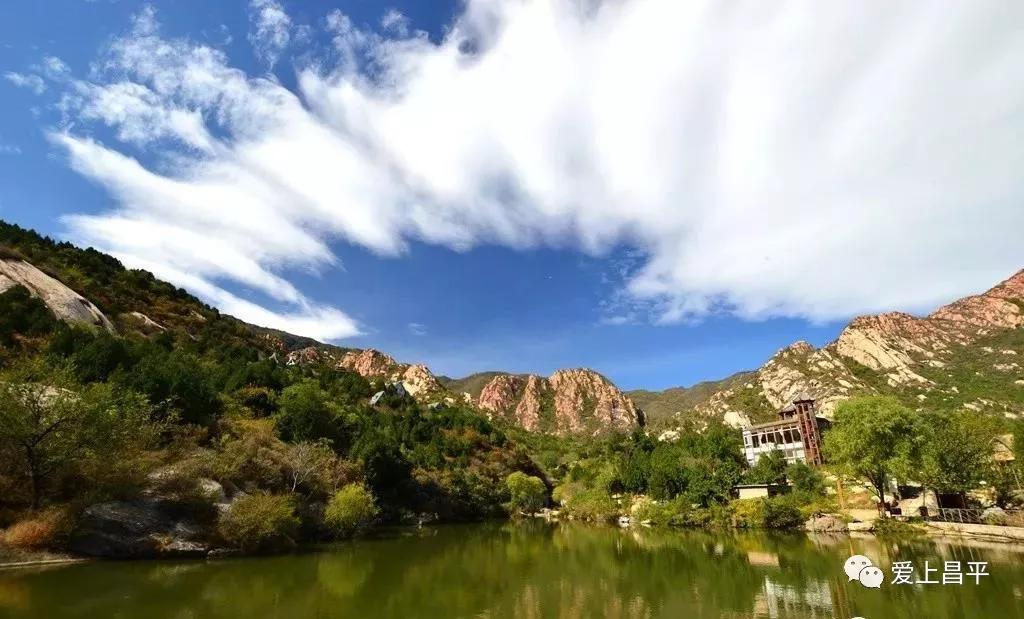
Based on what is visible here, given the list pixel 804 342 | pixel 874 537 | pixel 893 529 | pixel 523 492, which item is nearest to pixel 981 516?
pixel 893 529

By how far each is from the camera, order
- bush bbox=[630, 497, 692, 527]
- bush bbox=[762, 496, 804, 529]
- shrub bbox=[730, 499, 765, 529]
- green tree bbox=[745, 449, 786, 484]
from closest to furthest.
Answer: bush bbox=[762, 496, 804, 529], shrub bbox=[730, 499, 765, 529], bush bbox=[630, 497, 692, 527], green tree bbox=[745, 449, 786, 484]

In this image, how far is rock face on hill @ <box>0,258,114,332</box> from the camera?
53531 millimetres

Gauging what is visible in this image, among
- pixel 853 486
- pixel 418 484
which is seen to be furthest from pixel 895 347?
pixel 418 484

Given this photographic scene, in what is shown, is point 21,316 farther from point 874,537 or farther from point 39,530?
point 874,537

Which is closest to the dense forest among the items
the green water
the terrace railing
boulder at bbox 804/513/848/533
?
boulder at bbox 804/513/848/533

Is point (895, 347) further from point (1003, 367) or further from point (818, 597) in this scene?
point (818, 597)

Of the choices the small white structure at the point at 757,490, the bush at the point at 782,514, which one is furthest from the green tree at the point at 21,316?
the small white structure at the point at 757,490

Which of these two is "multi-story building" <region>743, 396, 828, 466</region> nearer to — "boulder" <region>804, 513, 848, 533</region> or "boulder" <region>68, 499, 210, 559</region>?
"boulder" <region>804, 513, 848, 533</region>

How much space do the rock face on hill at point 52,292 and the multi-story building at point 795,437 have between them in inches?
3663

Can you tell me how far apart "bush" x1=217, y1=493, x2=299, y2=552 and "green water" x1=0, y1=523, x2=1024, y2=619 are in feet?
7.22

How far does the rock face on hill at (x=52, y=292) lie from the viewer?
53531 mm

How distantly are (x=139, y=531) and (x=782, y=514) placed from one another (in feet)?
166

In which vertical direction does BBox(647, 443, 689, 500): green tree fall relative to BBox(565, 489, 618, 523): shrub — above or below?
above

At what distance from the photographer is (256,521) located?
107 ft
